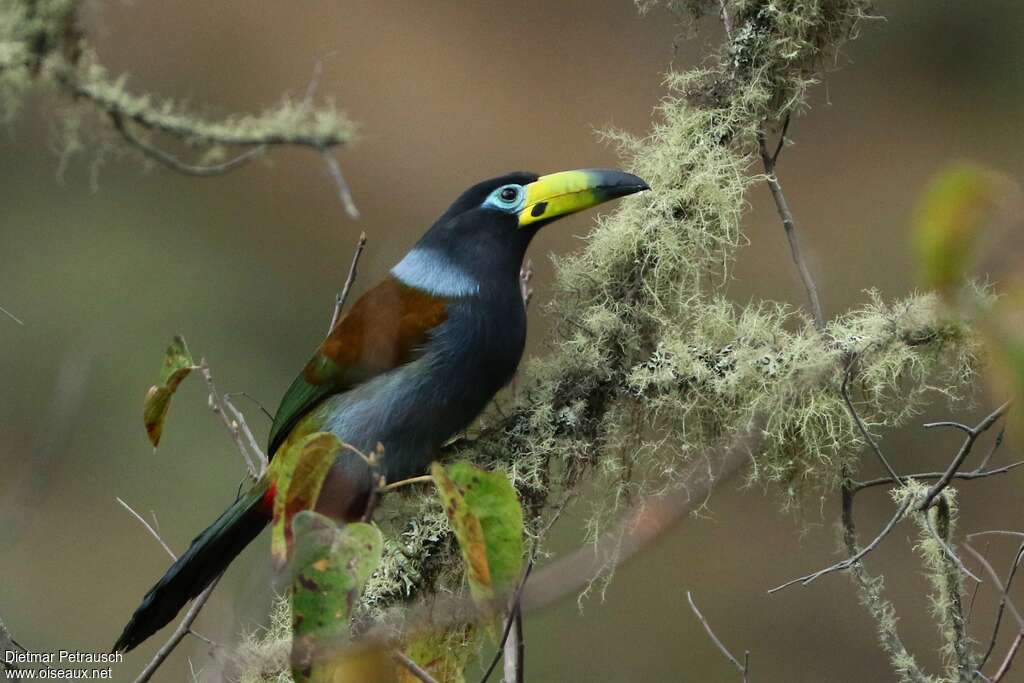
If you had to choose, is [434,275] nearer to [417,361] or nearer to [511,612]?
[417,361]

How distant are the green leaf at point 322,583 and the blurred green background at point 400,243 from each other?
3.40 metres

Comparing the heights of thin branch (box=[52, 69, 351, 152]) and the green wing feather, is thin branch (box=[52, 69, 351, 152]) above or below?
above

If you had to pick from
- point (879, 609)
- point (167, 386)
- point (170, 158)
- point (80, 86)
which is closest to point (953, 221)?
point (879, 609)

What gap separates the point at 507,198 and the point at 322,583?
1.49 m

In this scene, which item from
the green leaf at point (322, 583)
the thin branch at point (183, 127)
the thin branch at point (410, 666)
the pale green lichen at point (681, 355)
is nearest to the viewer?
the green leaf at point (322, 583)

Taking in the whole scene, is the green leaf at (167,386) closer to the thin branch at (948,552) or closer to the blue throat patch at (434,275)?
the blue throat patch at (434,275)

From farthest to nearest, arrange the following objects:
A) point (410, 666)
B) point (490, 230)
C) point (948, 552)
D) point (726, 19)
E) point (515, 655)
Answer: point (490, 230) → point (726, 19) → point (515, 655) → point (948, 552) → point (410, 666)

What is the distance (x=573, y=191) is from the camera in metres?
2.57

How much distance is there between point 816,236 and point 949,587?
4.52m

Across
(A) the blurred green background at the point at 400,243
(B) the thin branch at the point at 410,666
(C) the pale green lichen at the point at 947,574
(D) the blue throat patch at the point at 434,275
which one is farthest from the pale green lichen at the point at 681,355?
(A) the blurred green background at the point at 400,243

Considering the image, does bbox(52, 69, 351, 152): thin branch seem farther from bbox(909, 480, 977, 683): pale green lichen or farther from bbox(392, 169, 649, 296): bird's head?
bbox(909, 480, 977, 683): pale green lichen

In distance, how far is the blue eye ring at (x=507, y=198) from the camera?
8.82 feet

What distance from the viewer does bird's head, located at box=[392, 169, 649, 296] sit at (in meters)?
2.64

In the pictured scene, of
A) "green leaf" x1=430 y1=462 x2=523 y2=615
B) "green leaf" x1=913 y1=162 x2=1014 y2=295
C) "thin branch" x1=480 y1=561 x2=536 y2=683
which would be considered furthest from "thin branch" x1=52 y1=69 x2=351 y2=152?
"green leaf" x1=913 y1=162 x2=1014 y2=295
